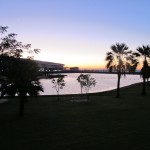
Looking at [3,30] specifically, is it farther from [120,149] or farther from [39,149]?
[120,149]

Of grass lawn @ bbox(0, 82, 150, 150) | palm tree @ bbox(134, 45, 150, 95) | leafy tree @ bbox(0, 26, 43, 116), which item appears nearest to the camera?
grass lawn @ bbox(0, 82, 150, 150)

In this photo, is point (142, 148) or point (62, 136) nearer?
point (142, 148)

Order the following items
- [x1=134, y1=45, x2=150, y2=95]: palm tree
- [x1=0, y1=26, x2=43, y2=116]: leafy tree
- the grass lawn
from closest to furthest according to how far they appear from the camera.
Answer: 1. the grass lawn
2. [x1=0, y1=26, x2=43, y2=116]: leafy tree
3. [x1=134, y1=45, x2=150, y2=95]: palm tree

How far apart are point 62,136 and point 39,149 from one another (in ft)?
8.69

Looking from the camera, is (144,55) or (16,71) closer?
(16,71)

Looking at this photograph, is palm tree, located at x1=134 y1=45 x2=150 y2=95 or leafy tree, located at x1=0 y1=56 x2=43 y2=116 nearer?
leafy tree, located at x1=0 y1=56 x2=43 y2=116

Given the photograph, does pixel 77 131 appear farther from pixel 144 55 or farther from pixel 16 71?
pixel 144 55

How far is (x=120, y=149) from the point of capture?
1299 cm

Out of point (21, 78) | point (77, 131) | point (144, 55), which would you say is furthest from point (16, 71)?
point (144, 55)

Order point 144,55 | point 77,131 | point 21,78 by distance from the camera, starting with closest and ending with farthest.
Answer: point 77,131, point 21,78, point 144,55

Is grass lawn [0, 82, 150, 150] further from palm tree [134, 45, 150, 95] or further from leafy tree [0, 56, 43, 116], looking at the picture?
palm tree [134, 45, 150, 95]

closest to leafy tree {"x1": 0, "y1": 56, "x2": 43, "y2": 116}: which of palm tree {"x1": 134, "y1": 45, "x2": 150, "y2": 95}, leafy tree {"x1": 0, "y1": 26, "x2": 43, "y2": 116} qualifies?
leafy tree {"x1": 0, "y1": 26, "x2": 43, "y2": 116}

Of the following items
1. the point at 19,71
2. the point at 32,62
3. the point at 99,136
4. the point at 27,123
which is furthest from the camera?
the point at 32,62

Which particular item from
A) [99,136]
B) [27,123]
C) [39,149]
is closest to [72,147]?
[39,149]
